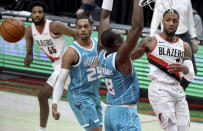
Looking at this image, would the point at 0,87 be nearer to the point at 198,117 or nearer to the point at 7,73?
the point at 7,73

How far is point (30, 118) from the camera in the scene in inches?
332

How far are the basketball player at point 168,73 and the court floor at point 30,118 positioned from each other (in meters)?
2.23

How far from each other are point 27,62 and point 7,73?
176 inches

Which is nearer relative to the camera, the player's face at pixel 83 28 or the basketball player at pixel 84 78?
the basketball player at pixel 84 78

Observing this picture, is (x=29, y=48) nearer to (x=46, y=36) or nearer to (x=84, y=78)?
(x=46, y=36)

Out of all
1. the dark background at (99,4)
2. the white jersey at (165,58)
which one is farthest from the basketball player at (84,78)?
the dark background at (99,4)

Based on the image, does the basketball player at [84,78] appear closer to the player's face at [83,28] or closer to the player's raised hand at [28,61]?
the player's face at [83,28]

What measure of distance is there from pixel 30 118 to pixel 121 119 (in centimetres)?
370

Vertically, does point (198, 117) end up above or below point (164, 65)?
below

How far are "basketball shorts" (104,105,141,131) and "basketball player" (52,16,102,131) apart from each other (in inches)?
26.3

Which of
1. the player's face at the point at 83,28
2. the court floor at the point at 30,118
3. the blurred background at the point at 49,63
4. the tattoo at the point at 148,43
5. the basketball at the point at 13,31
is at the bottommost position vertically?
the court floor at the point at 30,118

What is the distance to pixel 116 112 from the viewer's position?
507 centimetres

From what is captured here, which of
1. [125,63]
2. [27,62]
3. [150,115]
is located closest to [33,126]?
[27,62]

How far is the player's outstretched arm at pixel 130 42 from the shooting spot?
14.5ft
